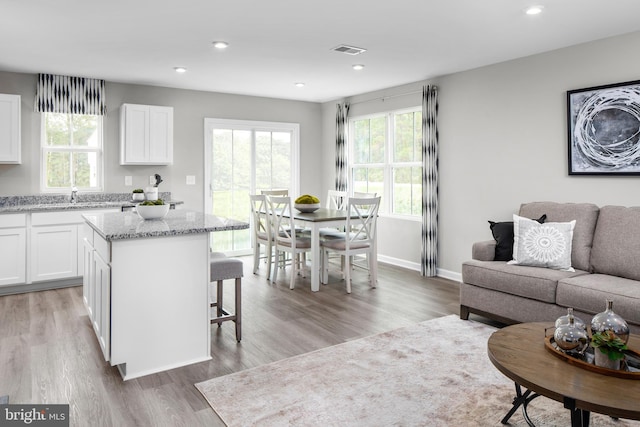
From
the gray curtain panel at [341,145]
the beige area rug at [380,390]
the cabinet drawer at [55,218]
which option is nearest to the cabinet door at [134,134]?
the cabinet drawer at [55,218]

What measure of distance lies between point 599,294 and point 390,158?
3661 millimetres

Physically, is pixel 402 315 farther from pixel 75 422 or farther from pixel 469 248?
pixel 75 422

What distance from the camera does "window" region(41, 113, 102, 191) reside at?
5453 millimetres

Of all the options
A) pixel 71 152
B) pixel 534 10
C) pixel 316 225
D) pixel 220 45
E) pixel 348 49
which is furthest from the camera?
pixel 71 152

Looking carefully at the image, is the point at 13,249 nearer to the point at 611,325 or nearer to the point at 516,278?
the point at 516,278

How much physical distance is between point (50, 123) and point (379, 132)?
13.9 feet

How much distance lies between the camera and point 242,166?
6.88 meters

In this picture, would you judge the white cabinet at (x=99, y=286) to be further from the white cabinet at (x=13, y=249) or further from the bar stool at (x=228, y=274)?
the white cabinet at (x=13, y=249)

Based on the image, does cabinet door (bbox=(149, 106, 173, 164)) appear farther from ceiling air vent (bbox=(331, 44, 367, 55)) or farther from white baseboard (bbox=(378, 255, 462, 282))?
white baseboard (bbox=(378, 255, 462, 282))

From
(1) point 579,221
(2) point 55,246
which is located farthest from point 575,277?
(2) point 55,246

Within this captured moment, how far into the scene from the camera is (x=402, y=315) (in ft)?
13.3

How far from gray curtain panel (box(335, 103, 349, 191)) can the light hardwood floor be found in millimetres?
1914

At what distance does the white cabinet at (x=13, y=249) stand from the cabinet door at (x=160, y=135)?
1629 mm

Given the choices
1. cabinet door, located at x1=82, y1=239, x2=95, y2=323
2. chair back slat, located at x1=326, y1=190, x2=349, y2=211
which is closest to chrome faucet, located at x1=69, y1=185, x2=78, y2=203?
cabinet door, located at x1=82, y1=239, x2=95, y2=323
